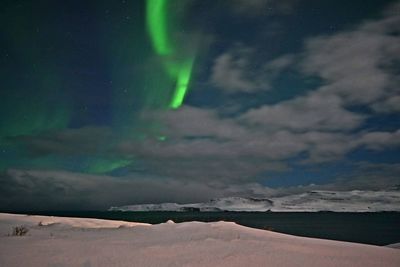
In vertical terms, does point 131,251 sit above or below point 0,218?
below

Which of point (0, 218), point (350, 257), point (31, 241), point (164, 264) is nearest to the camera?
point (164, 264)

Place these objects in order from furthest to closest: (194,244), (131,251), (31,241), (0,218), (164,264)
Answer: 1. (0,218)
2. (31,241)
3. (194,244)
4. (131,251)
5. (164,264)

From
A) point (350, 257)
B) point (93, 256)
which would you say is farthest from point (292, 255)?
point (93, 256)

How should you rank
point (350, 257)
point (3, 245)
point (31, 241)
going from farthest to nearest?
point (31, 241), point (3, 245), point (350, 257)

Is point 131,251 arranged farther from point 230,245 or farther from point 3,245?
point 3,245

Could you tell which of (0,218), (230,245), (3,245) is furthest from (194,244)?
(0,218)

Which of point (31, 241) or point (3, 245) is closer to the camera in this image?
point (3, 245)

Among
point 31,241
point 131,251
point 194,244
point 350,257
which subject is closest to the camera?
point 350,257

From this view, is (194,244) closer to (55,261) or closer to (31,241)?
(55,261)

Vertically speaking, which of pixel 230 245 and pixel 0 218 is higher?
pixel 0 218

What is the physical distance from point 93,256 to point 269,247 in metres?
3.64

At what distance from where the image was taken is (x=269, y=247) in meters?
Result: 6.54

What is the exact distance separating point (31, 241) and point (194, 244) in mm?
4398

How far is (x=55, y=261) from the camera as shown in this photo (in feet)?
18.6
